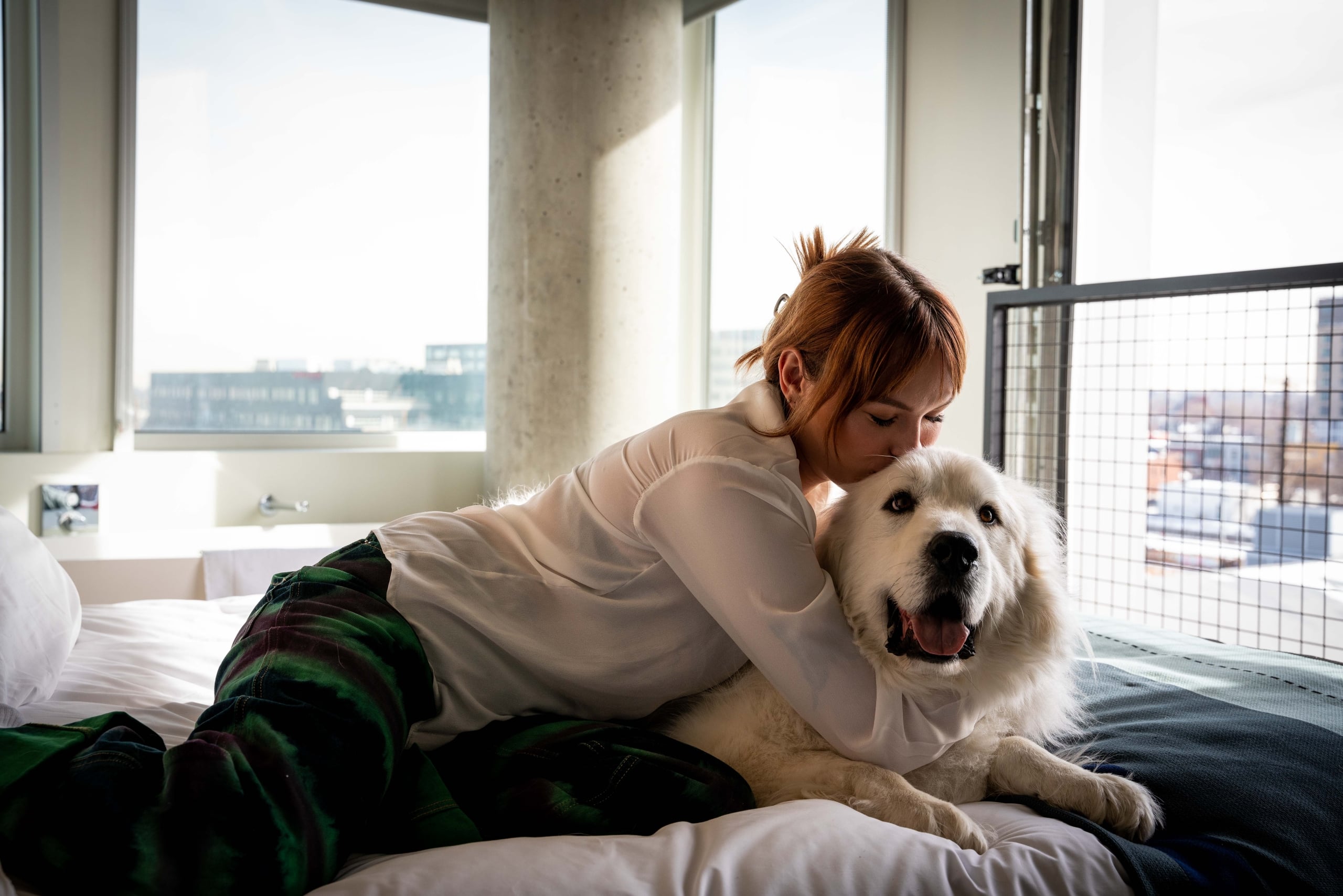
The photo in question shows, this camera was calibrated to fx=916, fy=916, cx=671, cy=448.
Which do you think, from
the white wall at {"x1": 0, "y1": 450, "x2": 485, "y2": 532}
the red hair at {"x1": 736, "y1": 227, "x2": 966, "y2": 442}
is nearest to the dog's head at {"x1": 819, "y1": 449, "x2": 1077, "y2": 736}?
the red hair at {"x1": 736, "y1": 227, "x2": 966, "y2": 442}

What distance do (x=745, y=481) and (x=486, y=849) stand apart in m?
0.54

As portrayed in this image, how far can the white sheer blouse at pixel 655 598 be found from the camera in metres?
1.20

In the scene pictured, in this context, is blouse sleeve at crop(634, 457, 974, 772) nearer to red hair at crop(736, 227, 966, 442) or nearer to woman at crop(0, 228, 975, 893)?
woman at crop(0, 228, 975, 893)

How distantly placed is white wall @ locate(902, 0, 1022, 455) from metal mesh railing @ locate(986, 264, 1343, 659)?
0.92 ft

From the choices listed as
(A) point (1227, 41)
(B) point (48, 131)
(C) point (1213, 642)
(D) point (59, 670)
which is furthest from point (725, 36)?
(D) point (59, 670)

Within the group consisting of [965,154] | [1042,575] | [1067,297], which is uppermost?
[965,154]

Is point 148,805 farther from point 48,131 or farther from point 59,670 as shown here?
point 48,131

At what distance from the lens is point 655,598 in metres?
1.33

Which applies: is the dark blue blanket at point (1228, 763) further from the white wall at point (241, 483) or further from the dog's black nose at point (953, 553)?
the white wall at point (241, 483)

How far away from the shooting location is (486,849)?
100cm

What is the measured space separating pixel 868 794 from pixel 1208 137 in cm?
229

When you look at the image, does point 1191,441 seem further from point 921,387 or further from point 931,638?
point 931,638

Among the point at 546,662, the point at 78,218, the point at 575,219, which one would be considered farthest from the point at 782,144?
the point at 546,662

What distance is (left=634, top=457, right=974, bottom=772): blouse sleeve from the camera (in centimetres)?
119
